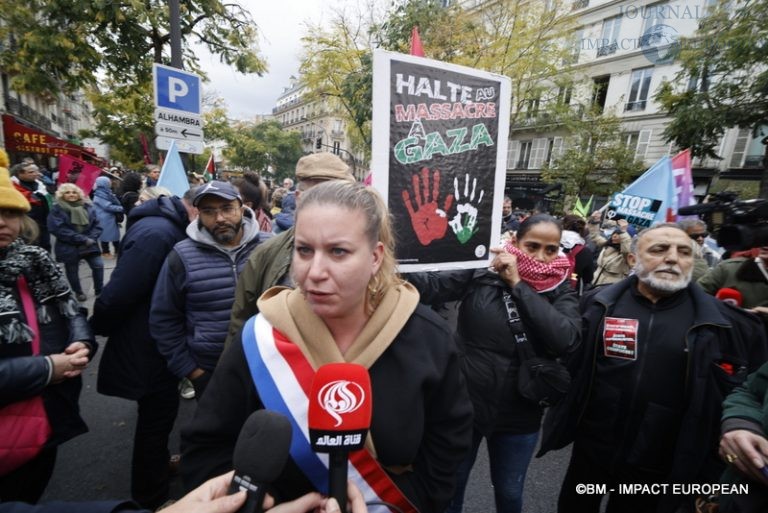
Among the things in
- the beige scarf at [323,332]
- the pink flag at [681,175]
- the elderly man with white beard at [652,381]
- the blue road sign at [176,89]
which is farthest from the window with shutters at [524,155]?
the beige scarf at [323,332]

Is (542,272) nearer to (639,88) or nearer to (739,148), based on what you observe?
(739,148)

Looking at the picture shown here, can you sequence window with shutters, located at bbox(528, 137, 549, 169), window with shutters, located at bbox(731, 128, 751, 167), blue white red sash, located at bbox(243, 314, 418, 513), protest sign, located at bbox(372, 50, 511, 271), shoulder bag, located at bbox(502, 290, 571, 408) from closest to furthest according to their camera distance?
blue white red sash, located at bbox(243, 314, 418, 513) → protest sign, located at bbox(372, 50, 511, 271) → shoulder bag, located at bbox(502, 290, 571, 408) → window with shutters, located at bbox(731, 128, 751, 167) → window with shutters, located at bbox(528, 137, 549, 169)

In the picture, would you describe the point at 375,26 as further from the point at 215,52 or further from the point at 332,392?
the point at 332,392

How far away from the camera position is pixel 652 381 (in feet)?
7.13

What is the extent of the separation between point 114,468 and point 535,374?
131 inches

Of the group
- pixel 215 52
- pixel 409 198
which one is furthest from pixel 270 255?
pixel 215 52

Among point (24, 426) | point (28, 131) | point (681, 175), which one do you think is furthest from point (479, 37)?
point (28, 131)

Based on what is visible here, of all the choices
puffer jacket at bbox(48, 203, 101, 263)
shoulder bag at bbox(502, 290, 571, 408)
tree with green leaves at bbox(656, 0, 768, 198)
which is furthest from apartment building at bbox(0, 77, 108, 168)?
tree with green leaves at bbox(656, 0, 768, 198)

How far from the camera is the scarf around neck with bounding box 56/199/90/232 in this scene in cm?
616

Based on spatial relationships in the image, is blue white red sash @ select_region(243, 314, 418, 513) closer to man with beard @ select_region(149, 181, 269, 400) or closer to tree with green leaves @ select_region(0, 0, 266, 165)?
man with beard @ select_region(149, 181, 269, 400)

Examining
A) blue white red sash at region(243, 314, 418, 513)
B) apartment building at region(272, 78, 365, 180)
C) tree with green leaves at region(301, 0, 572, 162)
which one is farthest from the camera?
apartment building at region(272, 78, 365, 180)

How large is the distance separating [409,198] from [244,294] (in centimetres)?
116

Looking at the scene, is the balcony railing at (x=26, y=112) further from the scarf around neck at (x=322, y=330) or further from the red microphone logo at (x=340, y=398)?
the red microphone logo at (x=340, y=398)

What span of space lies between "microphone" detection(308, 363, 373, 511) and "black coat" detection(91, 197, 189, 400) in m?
2.05
